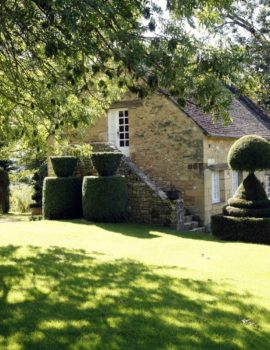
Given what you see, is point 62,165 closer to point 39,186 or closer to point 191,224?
point 191,224

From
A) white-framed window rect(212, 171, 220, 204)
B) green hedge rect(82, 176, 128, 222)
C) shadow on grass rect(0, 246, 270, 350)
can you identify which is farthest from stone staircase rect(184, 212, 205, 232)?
shadow on grass rect(0, 246, 270, 350)

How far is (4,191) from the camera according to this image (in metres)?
25.6

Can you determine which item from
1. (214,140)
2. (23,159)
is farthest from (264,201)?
(23,159)

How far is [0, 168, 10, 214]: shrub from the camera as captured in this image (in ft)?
83.4

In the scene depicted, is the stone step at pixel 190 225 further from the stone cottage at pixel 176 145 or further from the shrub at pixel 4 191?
the shrub at pixel 4 191

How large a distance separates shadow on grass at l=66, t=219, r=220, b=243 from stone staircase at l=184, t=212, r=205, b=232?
1.09 meters

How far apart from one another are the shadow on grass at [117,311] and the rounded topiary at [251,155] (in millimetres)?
7831

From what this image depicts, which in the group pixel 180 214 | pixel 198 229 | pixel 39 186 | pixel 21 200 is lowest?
pixel 198 229

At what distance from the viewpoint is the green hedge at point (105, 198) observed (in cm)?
1797

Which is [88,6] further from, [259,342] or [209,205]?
[209,205]

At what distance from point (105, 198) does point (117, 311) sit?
12.0 m

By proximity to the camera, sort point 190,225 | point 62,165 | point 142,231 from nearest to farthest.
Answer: point 142,231
point 190,225
point 62,165

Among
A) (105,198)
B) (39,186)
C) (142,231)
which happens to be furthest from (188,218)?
(39,186)

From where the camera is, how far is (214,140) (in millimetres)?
19891
